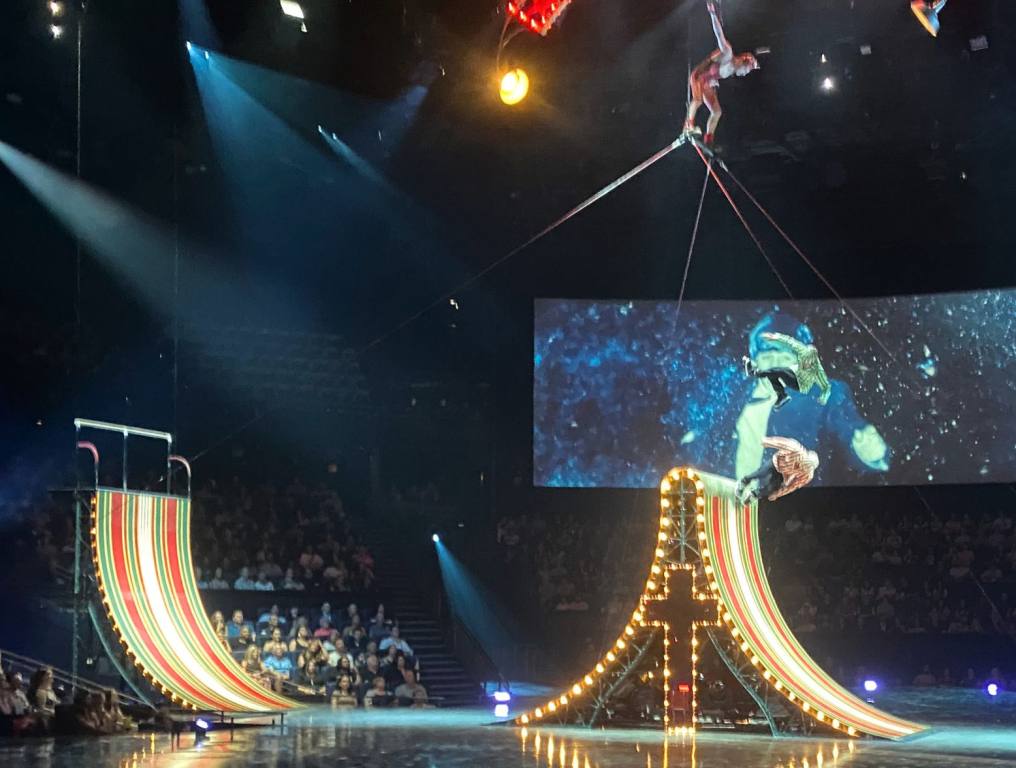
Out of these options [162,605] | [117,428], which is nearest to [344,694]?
[162,605]

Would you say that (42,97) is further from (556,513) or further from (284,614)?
(556,513)

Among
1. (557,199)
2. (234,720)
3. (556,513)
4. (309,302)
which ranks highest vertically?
(557,199)

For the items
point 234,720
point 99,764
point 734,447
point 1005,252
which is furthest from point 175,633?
point 1005,252

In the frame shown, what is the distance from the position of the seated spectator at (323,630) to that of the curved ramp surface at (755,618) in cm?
615

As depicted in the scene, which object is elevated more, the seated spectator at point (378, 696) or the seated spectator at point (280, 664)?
the seated spectator at point (280, 664)

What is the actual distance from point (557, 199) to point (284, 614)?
769 centimetres

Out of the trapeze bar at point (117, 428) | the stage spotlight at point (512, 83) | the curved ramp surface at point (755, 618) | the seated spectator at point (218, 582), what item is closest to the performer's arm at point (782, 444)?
the curved ramp surface at point (755, 618)

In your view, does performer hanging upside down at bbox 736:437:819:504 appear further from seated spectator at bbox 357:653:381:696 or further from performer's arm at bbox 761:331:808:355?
seated spectator at bbox 357:653:381:696

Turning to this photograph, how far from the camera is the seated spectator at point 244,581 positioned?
17562 millimetres

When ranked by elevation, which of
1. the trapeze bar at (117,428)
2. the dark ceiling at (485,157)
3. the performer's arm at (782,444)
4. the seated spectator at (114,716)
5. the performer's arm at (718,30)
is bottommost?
the seated spectator at (114,716)

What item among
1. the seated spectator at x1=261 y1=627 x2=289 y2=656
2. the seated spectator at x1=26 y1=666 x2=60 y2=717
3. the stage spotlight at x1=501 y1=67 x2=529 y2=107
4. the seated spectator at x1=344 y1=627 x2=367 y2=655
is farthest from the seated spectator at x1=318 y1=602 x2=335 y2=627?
the stage spotlight at x1=501 y1=67 x2=529 y2=107

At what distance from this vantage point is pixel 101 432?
67.6 ft

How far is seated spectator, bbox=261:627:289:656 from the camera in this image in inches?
642

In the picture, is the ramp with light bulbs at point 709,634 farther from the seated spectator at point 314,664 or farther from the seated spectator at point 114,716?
the seated spectator at point 314,664
